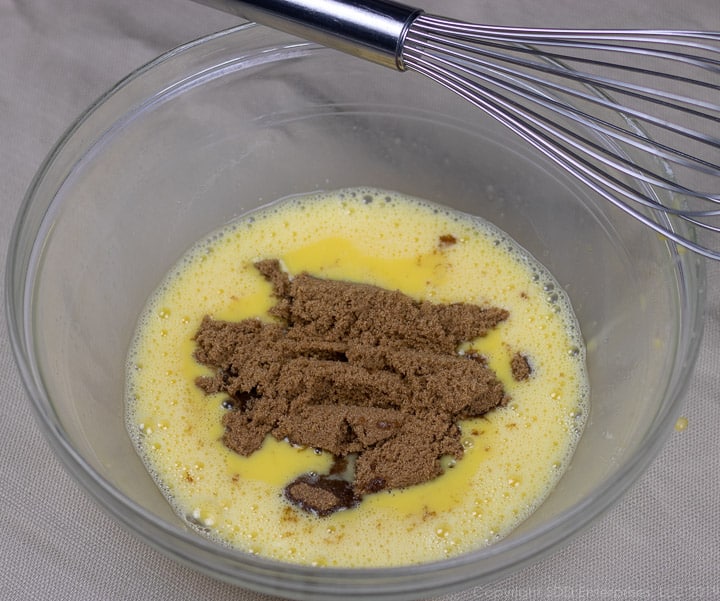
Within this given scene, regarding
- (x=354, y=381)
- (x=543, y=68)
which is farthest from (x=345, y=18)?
(x=354, y=381)

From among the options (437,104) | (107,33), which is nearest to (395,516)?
(437,104)

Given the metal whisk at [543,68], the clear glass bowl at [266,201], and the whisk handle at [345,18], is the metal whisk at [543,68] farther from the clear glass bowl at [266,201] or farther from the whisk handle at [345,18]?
the clear glass bowl at [266,201]

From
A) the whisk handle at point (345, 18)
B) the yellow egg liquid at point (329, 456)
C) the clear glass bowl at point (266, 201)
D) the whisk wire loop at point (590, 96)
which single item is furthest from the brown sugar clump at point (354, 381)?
the whisk handle at point (345, 18)

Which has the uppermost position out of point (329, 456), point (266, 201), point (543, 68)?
point (266, 201)

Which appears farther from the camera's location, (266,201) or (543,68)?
(266,201)

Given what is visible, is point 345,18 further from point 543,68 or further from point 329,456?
point 329,456
